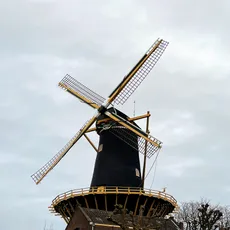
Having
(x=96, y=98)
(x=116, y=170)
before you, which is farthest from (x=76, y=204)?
(x=96, y=98)

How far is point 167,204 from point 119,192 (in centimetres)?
417

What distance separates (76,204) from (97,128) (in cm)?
584

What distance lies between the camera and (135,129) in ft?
94.0

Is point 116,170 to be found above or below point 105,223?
above

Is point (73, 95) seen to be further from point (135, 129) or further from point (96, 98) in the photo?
point (135, 129)

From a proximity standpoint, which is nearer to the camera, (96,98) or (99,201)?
(99,201)

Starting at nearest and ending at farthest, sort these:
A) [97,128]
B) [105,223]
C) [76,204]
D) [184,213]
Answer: [105,223] → [76,204] → [97,128] → [184,213]

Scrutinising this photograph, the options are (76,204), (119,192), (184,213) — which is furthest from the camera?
(184,213)

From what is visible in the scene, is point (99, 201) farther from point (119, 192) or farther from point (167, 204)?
point (167, 204)

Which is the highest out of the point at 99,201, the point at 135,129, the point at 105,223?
the point at 135,129

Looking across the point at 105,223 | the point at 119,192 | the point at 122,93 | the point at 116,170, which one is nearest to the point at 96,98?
the point at 122,93

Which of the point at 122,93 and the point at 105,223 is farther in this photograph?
the point at 122,93

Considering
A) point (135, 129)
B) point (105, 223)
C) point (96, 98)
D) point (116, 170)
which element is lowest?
point (105, 223)

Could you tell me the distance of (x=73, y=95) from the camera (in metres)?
32.5
